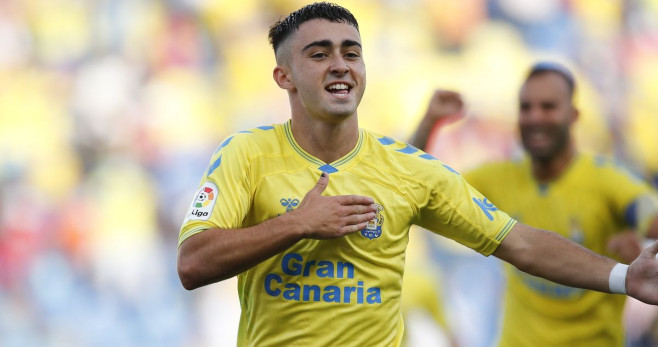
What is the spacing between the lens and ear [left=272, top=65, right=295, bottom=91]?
3.50 meters

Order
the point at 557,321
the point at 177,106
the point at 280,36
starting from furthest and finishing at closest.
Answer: the point at 177,106
the point at 557,321
the point at 280,36

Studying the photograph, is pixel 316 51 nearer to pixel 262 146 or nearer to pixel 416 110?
pixel 262 146

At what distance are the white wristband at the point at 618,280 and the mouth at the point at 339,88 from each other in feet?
3.72

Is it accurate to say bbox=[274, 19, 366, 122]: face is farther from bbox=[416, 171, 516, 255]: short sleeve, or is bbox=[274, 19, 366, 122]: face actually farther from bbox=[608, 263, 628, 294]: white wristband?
bbox=[608, 263, 628, 294]: white wristband

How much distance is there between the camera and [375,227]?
3.24 meters

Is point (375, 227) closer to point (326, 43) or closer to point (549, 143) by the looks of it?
point (326, 43)

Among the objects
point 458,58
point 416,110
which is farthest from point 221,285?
point 458,58

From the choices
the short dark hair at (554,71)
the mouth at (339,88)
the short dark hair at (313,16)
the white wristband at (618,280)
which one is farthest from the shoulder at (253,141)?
the short dark hair at (554,71)

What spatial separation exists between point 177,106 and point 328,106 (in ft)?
21.2

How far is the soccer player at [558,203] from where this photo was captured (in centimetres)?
472

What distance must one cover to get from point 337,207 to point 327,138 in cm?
52

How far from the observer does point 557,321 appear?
4766 millimetres

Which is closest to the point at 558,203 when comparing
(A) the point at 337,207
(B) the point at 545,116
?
(B) the point at 545,116

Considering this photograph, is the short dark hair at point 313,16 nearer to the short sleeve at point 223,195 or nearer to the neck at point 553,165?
the short sleeve at point 223,195
